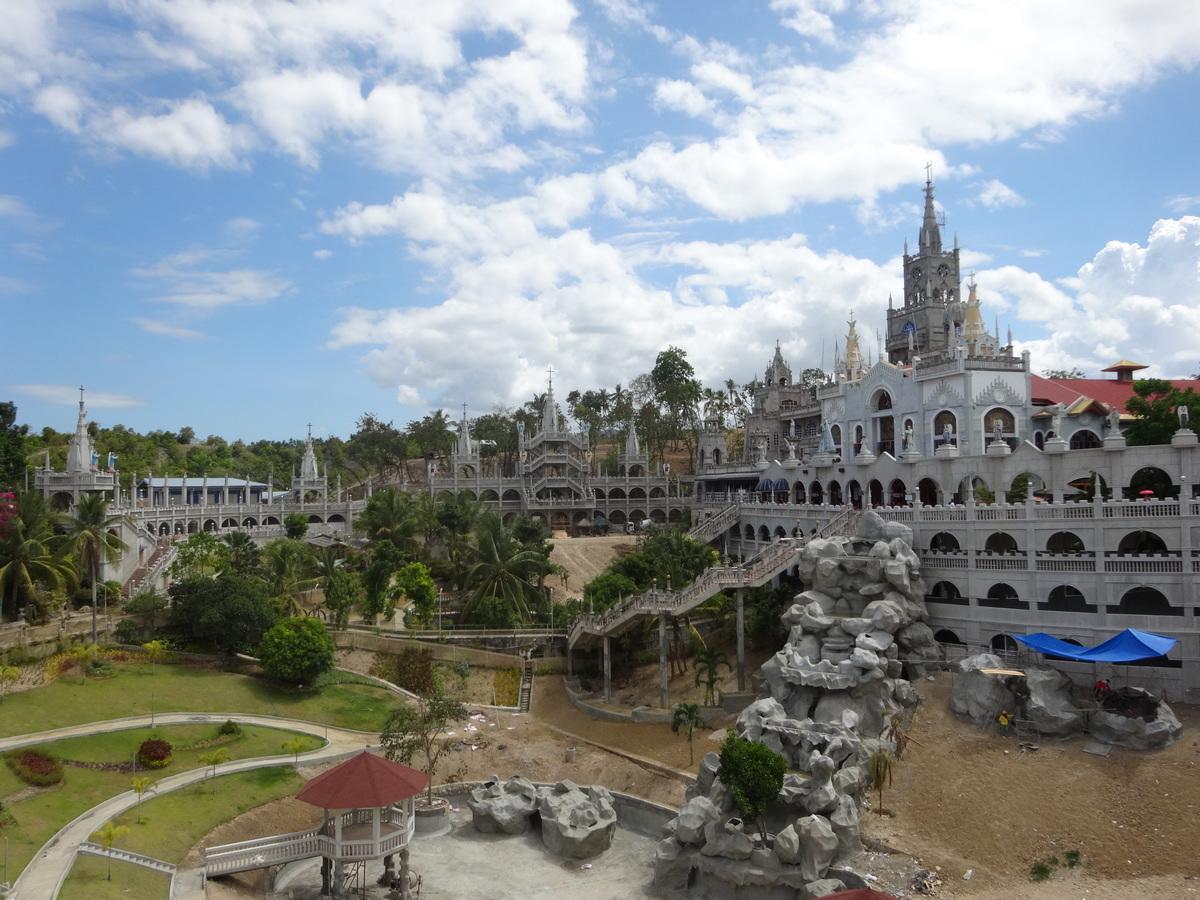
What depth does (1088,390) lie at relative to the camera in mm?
54281

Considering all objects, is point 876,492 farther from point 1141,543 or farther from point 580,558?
point 580,558

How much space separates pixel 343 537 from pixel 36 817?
4312 centimetres

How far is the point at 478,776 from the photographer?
109 ft

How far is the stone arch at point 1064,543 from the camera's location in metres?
36.3

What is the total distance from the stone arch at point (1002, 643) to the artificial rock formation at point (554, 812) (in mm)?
18145

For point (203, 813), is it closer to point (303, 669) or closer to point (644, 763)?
point (303, 669)

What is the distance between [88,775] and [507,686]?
1907 centimetres

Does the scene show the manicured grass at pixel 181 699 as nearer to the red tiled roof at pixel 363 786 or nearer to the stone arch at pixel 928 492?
the red tiled roof at pixel 363 786

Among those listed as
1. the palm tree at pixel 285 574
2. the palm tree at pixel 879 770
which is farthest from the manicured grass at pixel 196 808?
the palm tree at pixel 879 770

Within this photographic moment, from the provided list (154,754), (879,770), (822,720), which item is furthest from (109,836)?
(879,770)

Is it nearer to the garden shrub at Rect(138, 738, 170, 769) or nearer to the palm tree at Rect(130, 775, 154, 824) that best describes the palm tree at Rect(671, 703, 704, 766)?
the palm tree at Rect(130, 775, 154, 824)

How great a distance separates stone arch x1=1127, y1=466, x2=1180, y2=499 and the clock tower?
28278 millimetres

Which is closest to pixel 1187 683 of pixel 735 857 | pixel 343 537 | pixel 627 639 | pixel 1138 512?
pixel 1138 512

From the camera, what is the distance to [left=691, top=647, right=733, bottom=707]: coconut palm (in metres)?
37.5
